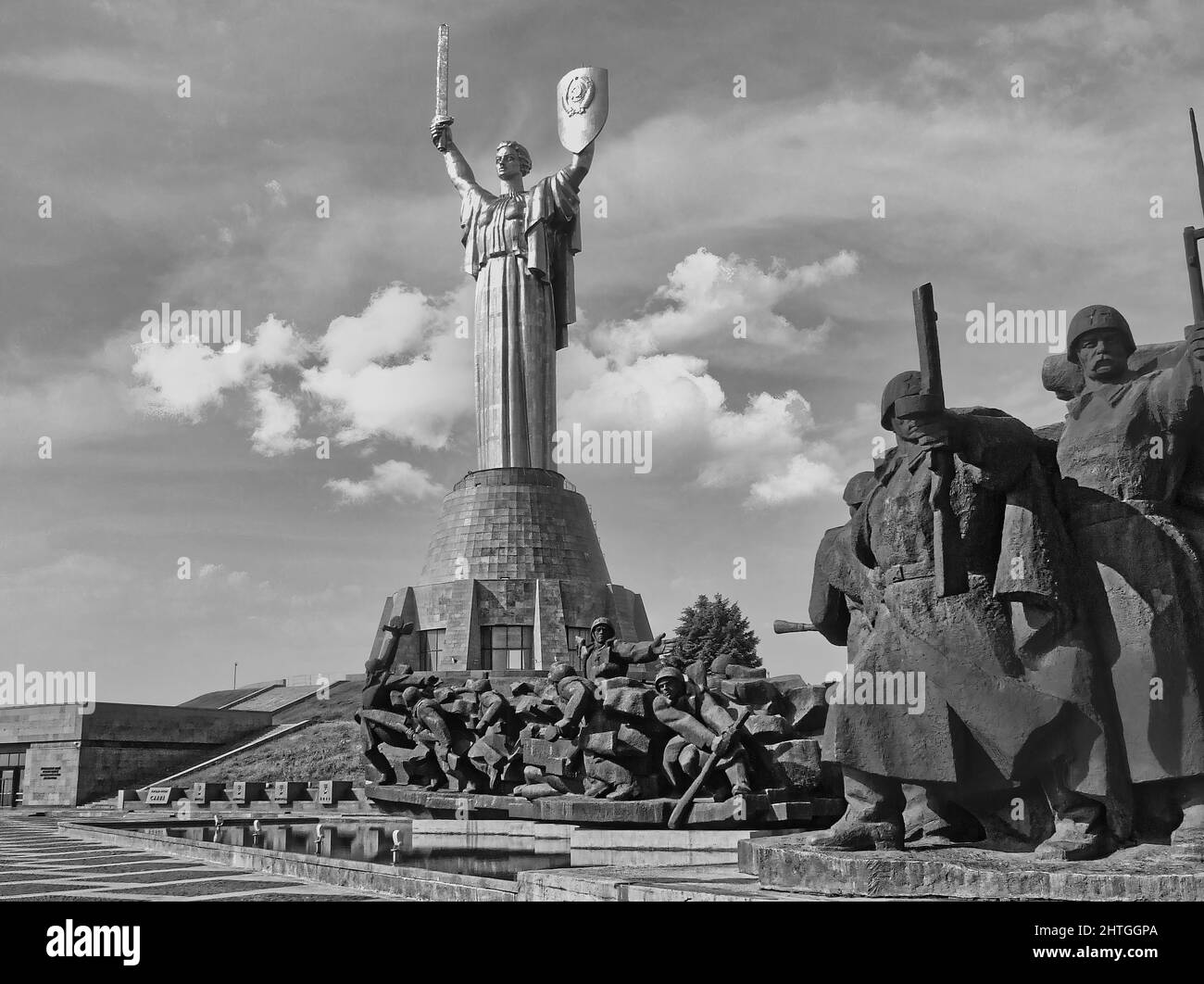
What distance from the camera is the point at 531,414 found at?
37750 millimetres

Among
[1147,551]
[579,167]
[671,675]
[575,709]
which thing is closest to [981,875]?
[1147,551]

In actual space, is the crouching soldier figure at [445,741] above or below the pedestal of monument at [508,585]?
below

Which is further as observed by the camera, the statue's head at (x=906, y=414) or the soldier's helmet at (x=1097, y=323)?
the soldier's helmet at (x=1097, y=323)

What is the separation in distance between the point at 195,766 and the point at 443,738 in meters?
13.4

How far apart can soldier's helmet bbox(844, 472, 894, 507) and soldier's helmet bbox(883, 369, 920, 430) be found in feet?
1.37

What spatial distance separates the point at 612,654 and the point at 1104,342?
8.69 metres

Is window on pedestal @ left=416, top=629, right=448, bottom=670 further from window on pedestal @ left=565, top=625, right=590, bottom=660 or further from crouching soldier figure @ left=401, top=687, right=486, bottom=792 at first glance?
crouching soldier figure @ left=401, top=687, right=486, bottom=792

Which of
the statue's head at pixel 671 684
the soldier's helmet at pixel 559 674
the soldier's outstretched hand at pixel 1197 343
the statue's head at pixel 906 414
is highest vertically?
the soldier's outstretched hand at pixel 1197 343

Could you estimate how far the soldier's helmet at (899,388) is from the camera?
5352mm

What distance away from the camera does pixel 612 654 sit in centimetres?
1343

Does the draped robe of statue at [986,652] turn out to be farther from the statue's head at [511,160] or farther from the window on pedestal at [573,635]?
the statue's head at [511,160]

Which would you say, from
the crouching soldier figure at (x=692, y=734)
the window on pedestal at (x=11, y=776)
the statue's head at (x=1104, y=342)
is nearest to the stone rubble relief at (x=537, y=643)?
the crouching soldier figure at (x=692, y=734)

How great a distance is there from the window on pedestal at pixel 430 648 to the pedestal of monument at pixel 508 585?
0.10 feet
